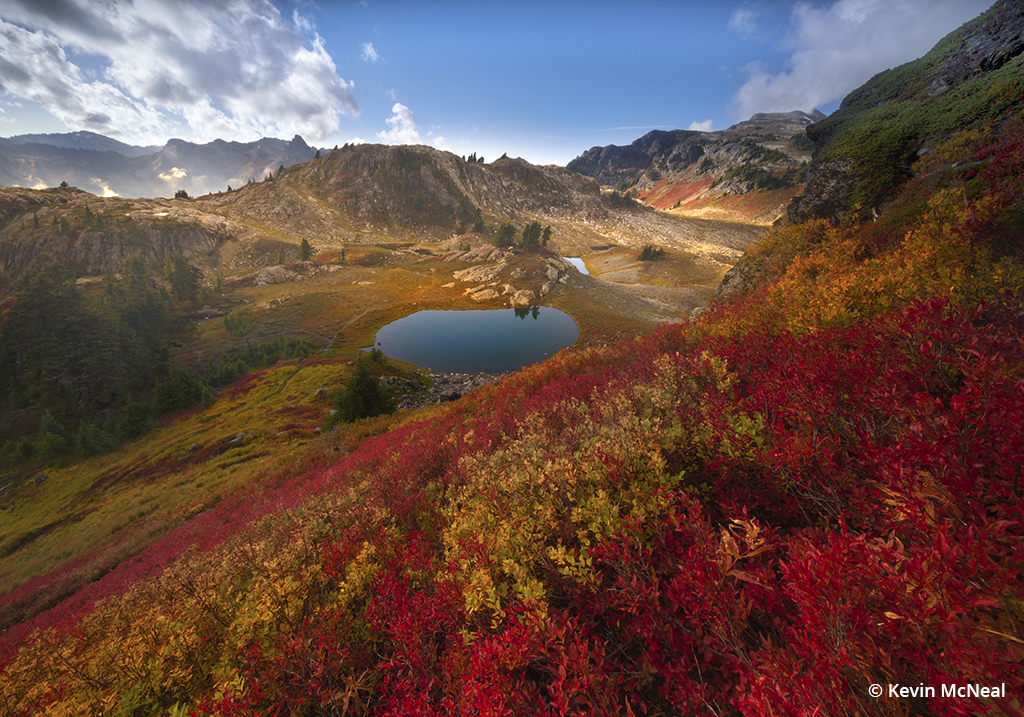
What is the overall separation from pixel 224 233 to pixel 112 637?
5086 inches

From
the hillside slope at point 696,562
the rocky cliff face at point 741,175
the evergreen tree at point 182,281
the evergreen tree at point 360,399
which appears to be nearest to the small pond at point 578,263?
the evergreen tree at point 360,399

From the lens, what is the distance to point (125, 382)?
143 feet

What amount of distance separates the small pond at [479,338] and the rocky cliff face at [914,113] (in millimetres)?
29799

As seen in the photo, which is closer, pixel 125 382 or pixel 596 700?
pixel 596 700

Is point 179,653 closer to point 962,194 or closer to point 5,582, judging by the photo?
point 962,194

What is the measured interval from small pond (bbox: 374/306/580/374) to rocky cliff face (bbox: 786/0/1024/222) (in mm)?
29799

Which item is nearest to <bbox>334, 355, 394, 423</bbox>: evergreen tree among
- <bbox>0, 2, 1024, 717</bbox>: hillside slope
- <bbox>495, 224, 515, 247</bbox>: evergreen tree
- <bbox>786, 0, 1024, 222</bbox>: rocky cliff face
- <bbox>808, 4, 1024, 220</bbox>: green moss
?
<bbox>0, 2, 1024, 717</bbox>: hillside slope

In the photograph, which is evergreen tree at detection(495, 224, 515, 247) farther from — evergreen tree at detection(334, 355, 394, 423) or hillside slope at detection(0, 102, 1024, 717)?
hillside slope at detection(0, 102, 1024, 717)

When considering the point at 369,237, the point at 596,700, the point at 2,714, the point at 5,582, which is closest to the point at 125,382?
the point at 5,582

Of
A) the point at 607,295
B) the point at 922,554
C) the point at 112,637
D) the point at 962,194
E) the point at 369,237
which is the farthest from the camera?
the point at 369,237

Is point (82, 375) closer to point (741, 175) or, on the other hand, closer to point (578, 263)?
point (578, 263)

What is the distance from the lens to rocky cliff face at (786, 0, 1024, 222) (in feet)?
52.3

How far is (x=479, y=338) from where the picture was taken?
53969 mm

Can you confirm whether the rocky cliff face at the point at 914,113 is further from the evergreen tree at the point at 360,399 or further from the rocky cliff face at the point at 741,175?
the rocky cliff face at the point at 741,175
